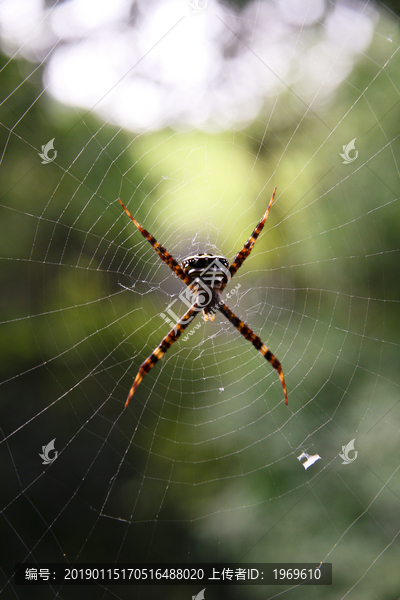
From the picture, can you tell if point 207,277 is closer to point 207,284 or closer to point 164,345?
point 207,284

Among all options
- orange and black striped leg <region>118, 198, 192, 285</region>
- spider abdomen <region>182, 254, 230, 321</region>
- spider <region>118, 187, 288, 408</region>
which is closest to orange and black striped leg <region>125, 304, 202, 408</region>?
spider <region>118, 187, 288, 408</region>

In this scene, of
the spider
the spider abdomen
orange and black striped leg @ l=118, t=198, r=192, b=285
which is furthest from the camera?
the spider abdomen

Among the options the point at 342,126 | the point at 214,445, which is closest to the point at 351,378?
the point at 214,445

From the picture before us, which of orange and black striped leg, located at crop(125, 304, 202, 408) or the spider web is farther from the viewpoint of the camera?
the spider web

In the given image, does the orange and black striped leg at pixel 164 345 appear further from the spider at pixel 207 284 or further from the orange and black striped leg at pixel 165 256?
the orange and black striped leg at pixel 165 256

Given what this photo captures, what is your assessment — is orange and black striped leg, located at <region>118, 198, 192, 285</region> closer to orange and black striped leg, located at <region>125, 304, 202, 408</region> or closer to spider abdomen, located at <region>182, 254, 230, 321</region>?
spider abdomen, located at <region>182, 254, 230, 321</region>

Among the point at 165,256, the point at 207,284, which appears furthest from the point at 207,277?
the point at 165,256
